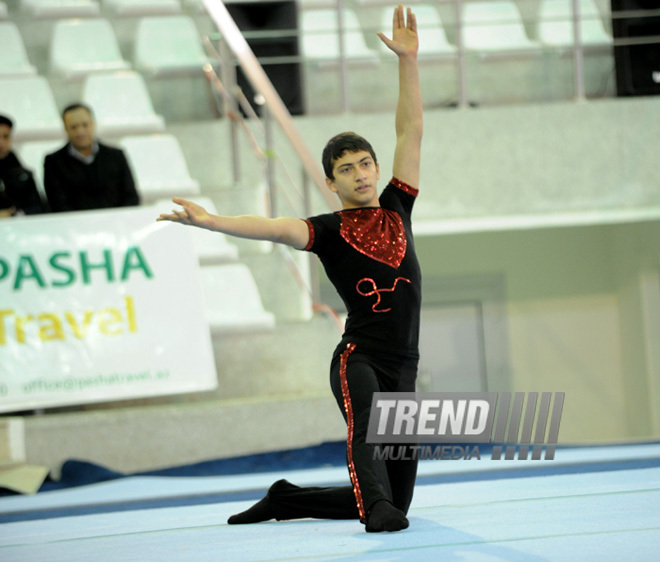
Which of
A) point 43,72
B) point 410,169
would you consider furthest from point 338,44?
point 410,169

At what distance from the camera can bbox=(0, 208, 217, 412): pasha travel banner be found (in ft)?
14.6

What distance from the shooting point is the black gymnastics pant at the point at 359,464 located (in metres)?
2.38

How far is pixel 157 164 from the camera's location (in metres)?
5.65

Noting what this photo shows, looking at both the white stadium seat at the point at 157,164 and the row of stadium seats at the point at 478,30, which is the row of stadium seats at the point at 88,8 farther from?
the white stadium seat at the point at 157,164

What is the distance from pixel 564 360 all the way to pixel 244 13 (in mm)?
3784

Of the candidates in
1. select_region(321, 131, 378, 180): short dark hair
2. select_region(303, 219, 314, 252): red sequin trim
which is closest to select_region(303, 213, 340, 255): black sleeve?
select_region(303, 219, 314, 252): red sequin trim

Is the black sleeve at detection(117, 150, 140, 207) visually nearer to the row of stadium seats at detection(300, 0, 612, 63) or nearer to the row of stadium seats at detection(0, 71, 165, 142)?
the row of stadium seats at detection(0, 71, 165, 142)

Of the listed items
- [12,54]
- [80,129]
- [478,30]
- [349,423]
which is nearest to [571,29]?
[478,30]

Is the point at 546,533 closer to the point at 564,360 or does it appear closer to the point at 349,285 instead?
the point at 349,285

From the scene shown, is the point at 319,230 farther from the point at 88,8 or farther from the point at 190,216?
the point at 88,8

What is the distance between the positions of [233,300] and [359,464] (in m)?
→ 2.64

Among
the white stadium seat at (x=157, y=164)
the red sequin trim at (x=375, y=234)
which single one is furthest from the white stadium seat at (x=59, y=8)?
the red sequin trim at (x=375, y=234)

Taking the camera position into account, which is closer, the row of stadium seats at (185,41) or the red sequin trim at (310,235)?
the red sequin trim at (310,235)

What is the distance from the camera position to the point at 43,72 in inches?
265
